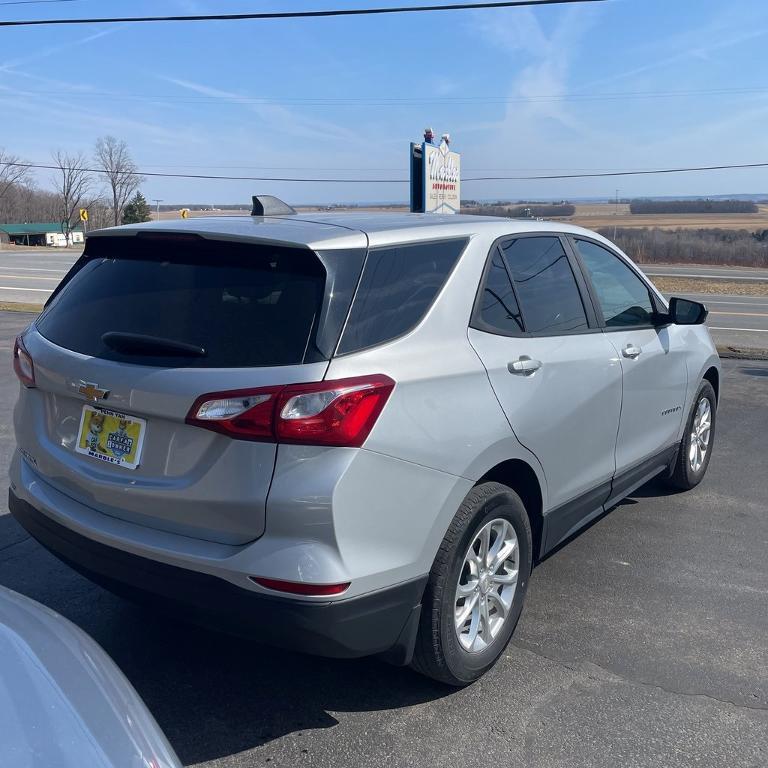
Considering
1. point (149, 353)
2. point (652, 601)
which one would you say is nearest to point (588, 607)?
point (652, 601)

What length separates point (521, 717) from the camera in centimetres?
305

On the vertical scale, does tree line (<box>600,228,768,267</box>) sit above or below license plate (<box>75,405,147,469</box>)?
above

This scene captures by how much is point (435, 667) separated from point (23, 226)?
276 ft

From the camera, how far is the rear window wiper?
2.76 meters

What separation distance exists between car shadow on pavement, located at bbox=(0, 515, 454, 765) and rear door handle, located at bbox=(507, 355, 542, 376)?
4.25 ft

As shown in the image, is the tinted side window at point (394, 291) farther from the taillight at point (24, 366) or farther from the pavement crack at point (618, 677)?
the pavement crack at point (618, 677)

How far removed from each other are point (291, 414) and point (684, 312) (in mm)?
3239

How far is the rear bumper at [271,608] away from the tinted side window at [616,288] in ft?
7.13

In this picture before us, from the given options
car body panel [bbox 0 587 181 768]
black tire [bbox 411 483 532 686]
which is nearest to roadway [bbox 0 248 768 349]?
black tire [bbox 411 483 532 686]

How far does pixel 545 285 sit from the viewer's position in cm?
392

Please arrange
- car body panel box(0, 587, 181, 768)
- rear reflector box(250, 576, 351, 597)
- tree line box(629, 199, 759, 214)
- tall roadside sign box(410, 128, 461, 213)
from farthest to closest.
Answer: tree line box(629, 199, 759, 214), tall roadside sign box(410, 128, 461, 213), rear reflector box(250, 576, 351, 597), car body panel box(0, 587, 181, 768)

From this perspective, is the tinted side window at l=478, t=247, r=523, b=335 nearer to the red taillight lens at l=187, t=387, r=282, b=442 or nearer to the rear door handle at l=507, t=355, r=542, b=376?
the rear door handle at l=507, t=355, r=542, b=376

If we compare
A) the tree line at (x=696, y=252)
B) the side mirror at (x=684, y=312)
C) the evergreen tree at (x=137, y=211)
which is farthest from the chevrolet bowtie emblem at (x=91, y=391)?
the evergreen tree at (x=137, y=211)

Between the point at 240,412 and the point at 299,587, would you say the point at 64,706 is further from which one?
the point at 240,412
